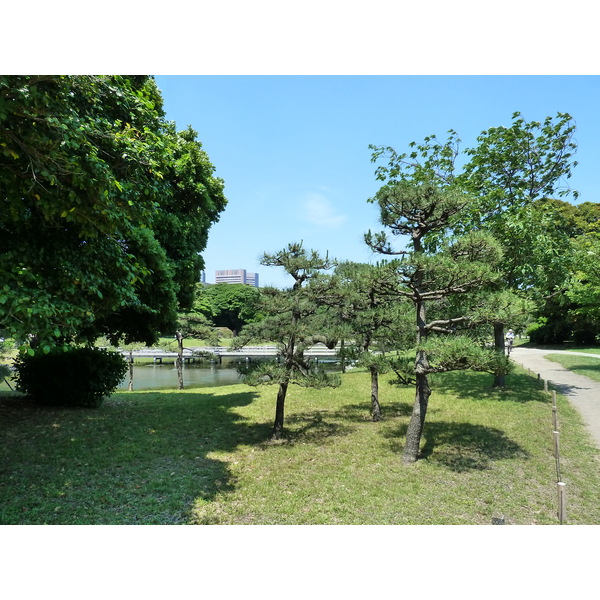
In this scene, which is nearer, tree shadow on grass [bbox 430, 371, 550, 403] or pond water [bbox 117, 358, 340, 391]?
tree shadow on grass [bbox 430, 371, 550, 403]

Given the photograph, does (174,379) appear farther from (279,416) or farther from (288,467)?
(288,467)

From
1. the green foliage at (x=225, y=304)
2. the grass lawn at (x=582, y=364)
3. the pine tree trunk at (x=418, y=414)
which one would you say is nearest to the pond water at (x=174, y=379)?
the pine tree trunk at (x=418, y=414)

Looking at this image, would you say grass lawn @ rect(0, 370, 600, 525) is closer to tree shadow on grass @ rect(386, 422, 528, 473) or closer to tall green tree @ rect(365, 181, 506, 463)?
tree shadow on grass @ rect(386, 422, 528, 473)

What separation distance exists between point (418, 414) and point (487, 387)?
6739mm

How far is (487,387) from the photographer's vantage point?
11.7m

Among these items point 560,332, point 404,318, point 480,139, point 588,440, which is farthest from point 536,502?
point 560,332

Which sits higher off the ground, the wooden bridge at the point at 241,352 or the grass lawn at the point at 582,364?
the grass lawn at the point at 582,364

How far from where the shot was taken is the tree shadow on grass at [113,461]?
4359 millimetres

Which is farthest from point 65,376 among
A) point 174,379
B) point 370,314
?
point 174,379

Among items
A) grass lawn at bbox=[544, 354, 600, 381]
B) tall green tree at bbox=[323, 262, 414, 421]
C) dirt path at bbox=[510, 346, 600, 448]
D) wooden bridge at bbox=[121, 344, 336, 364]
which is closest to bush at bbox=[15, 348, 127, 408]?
tall green tree at bbox=[323, 262, 414, 421]

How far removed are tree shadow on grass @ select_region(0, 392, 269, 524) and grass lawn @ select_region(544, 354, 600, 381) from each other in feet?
41.4

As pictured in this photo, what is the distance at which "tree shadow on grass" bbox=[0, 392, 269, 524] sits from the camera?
14.3 ft

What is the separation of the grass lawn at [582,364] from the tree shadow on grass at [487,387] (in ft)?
8.08

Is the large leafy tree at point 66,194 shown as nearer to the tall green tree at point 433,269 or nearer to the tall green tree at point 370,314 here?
the tall green tree at point 370,314
